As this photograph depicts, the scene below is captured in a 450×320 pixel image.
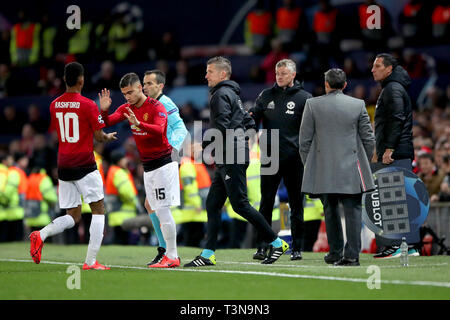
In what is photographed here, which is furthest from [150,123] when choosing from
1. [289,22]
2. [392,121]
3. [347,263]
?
[289,22]

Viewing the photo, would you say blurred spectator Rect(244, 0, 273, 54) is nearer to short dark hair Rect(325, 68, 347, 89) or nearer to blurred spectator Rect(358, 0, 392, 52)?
blurred spectator Rect(358, 0, 392, 52)

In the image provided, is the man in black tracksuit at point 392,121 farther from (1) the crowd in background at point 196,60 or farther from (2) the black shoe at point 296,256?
(1) the crowd in background at point 196,60

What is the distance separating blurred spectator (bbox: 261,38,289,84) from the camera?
795 inches

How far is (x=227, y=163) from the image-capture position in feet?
33.2

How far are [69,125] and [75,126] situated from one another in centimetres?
7

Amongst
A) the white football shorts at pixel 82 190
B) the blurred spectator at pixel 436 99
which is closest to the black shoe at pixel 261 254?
the white football shorts at pixel 82 190

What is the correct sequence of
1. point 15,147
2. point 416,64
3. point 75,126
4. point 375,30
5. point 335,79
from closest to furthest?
point 75,126, point 335,79, point 416,64, point 375,30, point 15,147

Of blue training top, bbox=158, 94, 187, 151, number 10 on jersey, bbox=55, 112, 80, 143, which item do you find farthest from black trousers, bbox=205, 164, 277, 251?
number 10 on jersey, bbox=55, 112, 80, 143

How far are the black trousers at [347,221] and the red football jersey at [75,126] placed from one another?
8.64 feet

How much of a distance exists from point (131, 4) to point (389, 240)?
14.4 m

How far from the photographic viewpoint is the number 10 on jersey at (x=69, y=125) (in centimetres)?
989

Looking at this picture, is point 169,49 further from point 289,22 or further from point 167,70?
point 289,22

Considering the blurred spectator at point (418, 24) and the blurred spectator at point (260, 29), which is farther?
the blurred spectator at point (260, 29)
